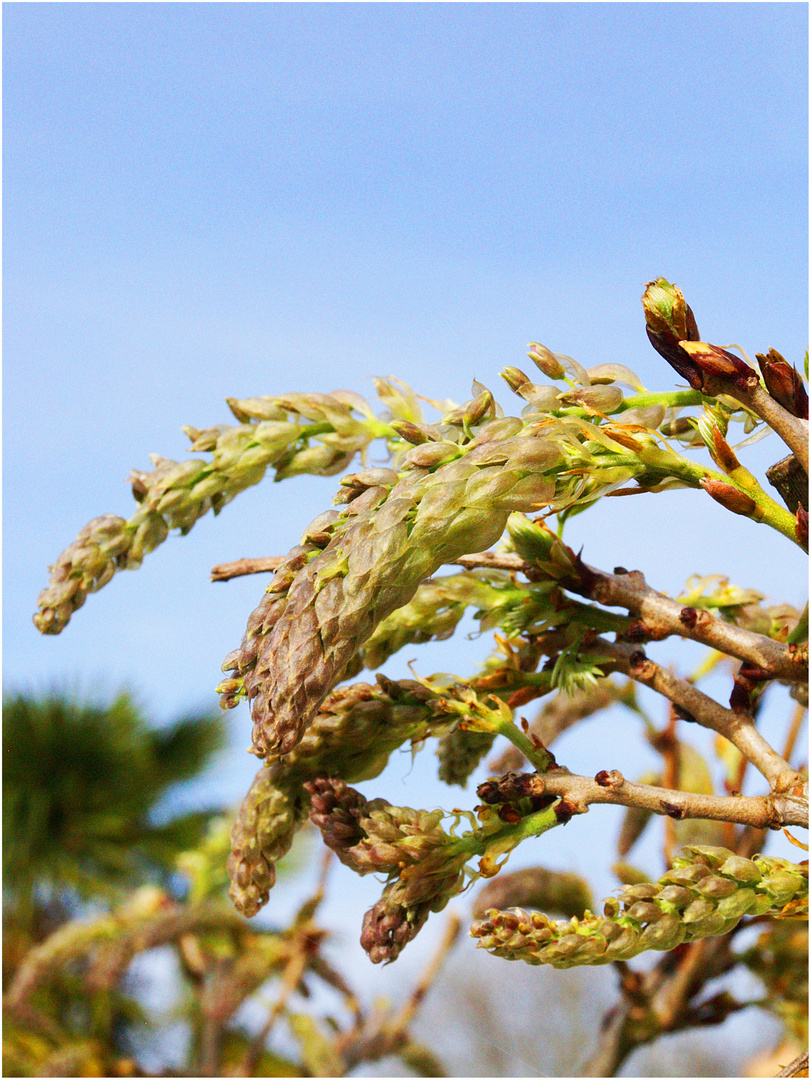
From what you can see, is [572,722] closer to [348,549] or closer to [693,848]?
[693,848]

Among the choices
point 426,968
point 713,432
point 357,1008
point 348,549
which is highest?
point 713,432

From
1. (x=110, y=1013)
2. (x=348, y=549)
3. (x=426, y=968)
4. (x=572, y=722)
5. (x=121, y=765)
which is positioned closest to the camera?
(x=348, y=549)

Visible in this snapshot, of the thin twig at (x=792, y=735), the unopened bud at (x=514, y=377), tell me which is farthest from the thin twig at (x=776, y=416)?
the thin twig at (x=792, y=735)

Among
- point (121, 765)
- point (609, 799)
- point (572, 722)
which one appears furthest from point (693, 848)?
point (121, 765)

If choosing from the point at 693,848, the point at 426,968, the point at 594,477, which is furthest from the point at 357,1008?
the point at 594,477

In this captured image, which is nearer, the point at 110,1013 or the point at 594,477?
the point at 594,477

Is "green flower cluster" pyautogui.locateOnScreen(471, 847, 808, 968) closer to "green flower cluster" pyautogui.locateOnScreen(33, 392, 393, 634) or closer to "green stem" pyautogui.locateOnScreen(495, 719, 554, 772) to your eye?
"green stem" pyautogui.locateOnScreen(495, 719, 554, 772)

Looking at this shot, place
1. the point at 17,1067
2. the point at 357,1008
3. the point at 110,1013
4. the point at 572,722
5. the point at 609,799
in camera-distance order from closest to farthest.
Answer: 1. the point at 609,799
2. the point at 572,722
3. the point at 357,1008
4. the point at 17,1067
5. the point at 110,1013

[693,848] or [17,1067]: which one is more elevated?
[693,848]

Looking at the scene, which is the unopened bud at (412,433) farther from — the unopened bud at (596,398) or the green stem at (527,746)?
the green stem at (527,746)
